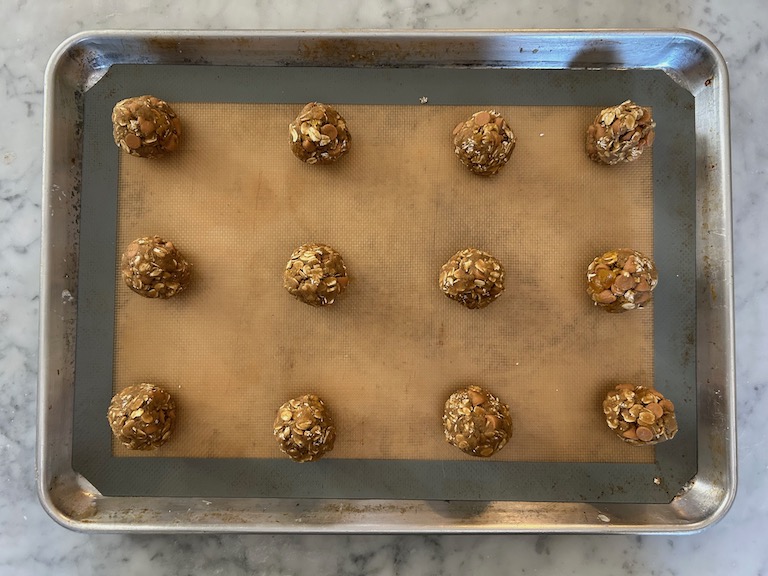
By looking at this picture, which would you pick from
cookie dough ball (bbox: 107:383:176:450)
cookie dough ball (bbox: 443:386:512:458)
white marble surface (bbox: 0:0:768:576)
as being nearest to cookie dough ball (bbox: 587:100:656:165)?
white marble surface (bbox: 0:0:768:576)

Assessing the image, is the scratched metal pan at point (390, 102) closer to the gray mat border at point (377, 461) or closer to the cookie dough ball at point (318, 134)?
the gray mat border at point (377, 461)

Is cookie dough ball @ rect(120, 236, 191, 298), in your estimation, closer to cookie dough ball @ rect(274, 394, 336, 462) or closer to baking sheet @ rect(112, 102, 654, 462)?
baking sheet @ rect(112, 102, 654, 462)

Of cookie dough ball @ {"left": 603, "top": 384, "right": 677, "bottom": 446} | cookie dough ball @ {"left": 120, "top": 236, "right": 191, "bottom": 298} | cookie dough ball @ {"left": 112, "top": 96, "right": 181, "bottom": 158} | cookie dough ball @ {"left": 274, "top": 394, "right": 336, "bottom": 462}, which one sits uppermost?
cookie dough ball @ {"left": 112, "top": 96, "right": 181, "bottom": 158}

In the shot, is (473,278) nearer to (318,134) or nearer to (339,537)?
(318,134)

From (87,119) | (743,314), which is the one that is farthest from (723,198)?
(87,119)

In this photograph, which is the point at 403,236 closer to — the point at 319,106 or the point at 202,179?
the point at 319,106

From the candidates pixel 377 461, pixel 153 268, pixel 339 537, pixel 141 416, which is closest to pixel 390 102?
pixel 153 268
